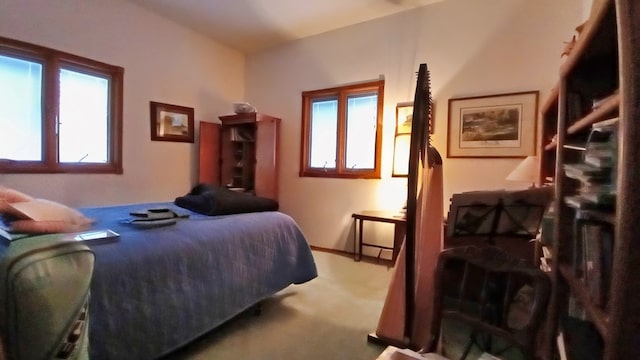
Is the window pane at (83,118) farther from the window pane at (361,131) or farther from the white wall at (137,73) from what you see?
the window pane at (361,131)

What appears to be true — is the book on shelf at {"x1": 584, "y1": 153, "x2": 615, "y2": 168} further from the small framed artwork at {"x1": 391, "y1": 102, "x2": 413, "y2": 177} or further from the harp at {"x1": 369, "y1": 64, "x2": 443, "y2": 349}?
the small framed artwork at {"x1": 391, "y1": 102, "x2": 413, "y2": 177}

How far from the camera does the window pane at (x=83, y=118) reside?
10.5 feet

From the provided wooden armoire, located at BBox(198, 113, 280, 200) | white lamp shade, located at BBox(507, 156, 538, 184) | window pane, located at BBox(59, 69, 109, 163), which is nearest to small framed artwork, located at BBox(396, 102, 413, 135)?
white lamp shade, located at BBox(507, 156, 538, 184)

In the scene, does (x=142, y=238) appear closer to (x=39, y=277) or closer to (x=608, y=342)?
(x=39, y=277)

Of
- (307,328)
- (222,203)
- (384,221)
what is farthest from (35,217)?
(384,221)

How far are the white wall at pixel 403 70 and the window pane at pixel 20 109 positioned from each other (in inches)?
105

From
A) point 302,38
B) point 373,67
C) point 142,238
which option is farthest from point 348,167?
point 142,238

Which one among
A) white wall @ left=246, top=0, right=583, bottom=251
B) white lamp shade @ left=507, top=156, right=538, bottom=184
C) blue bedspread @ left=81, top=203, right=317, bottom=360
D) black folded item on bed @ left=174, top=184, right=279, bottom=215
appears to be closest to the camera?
blue bedspread @ left=81, top=203, right=317, bottom=360

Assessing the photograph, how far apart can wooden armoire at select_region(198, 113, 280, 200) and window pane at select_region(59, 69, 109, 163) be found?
1.15 meters

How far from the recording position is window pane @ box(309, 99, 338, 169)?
4.26 meters

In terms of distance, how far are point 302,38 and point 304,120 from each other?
1180 millimetres

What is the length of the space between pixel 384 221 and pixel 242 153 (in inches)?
98.1

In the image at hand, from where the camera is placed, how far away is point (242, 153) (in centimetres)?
471

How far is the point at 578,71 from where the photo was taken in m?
1.26
